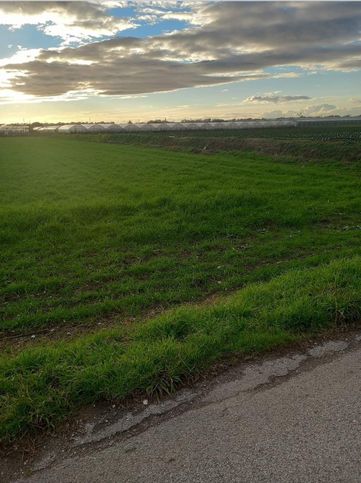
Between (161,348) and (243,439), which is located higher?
(161,348)

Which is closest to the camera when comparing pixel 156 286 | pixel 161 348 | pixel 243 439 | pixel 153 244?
pixel 243 439

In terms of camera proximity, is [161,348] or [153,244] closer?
[161,348]

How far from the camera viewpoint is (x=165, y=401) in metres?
3.42

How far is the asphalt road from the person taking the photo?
2650mm

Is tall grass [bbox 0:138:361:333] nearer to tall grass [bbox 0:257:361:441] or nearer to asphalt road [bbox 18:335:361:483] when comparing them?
tall grass [bbox 0:257:361:441]

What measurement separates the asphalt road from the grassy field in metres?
0.44

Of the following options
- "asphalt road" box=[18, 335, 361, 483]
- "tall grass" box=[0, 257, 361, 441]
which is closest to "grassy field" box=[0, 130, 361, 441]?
"tall grass" box=[0, 257, 361, 441]

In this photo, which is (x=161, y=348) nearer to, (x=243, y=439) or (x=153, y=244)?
(x=243, y=439)

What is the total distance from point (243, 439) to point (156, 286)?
361cm

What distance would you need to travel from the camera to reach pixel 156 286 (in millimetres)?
6348

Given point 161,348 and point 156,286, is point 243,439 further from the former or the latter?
point 156,286

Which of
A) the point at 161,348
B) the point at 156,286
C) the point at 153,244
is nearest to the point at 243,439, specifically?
the point at 161,348

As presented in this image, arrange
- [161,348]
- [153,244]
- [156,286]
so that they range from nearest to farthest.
A: 1. [161,348]
2. [156,286]
3. [153,244]

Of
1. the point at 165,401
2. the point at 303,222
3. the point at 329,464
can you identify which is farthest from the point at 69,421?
the point at 303,222
